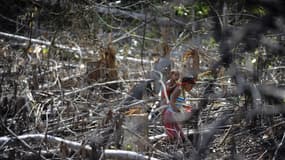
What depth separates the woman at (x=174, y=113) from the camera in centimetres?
489

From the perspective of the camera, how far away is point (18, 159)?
497 centimetres

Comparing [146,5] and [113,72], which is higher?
[146,5]

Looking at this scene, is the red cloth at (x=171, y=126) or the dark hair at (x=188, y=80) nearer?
the red cloth at (x=171, y=126)

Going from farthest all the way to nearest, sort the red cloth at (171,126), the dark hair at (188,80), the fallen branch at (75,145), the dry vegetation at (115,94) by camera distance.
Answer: the dark hair at (188,80) < the red cloth at (171,126) < the fallen branch at (75,145) < the dry vegetation at (115,94)

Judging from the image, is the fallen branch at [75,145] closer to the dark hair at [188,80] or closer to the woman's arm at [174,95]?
the woman's arm at [174,95]

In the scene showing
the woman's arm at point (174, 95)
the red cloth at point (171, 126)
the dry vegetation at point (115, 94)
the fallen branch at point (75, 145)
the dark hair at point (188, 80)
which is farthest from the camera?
the dark hair at point (188, 80)

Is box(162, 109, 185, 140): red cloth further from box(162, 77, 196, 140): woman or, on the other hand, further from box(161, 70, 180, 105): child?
box(161, 70, 180, 105): child

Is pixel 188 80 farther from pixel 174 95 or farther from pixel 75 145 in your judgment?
pixel 75 145

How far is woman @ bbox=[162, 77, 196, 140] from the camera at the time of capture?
16.0ft

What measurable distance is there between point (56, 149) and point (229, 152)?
1414mm

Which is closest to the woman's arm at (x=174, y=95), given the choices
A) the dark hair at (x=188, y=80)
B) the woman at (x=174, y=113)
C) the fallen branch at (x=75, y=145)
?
the woman at (x=174, y=113)

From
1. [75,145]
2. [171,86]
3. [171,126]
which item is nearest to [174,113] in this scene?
[171,126]

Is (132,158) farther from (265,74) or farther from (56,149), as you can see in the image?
(265,74)

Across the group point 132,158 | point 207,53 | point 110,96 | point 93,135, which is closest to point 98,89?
point 110,96
